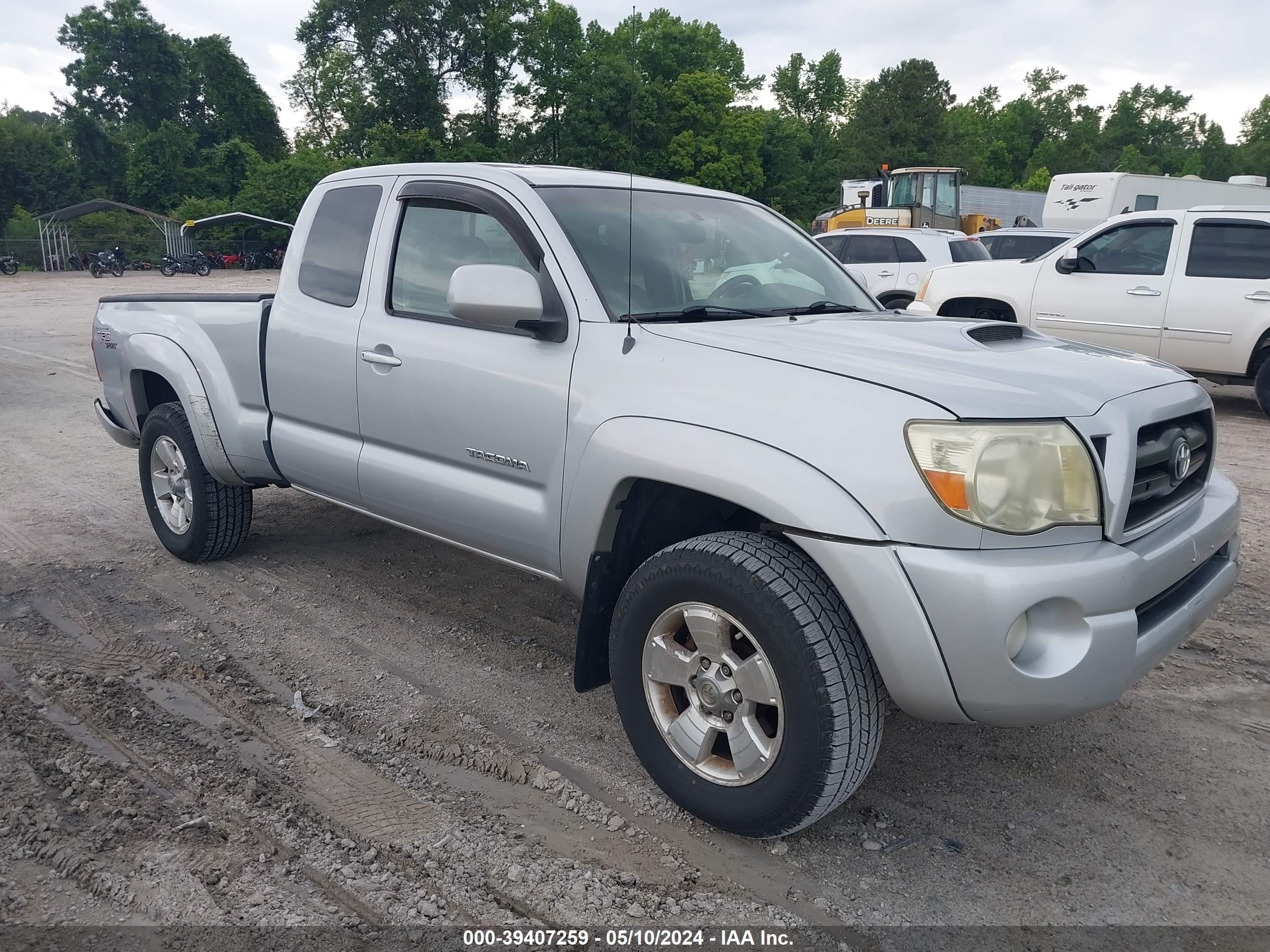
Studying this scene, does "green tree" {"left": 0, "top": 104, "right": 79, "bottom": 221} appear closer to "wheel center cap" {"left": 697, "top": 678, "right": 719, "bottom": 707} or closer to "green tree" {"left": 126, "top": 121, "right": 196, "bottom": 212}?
"green tree" {"left": 126, "top": 121, "right": 196, "bottom": 212}

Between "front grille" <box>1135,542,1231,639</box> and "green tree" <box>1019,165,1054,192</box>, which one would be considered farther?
"green tree" <box>1019,165,1054,192</box>

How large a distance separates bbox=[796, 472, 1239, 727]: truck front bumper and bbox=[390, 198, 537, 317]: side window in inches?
69.5

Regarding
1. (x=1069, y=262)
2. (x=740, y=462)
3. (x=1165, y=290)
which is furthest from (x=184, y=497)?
(x=1165, y=290)

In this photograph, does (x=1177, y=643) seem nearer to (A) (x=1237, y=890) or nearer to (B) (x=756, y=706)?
(A) (x=1237, y=890)

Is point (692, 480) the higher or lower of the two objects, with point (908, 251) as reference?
lower

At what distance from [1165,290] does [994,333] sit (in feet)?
23.4

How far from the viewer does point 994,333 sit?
10.6 feet

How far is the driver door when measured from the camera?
9.23 meters

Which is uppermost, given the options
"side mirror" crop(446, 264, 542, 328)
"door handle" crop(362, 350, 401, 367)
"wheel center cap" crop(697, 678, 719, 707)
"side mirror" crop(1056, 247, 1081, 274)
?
"side mirror" crop(446, 264, 542, 328)

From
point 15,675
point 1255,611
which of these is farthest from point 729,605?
point 1255,611

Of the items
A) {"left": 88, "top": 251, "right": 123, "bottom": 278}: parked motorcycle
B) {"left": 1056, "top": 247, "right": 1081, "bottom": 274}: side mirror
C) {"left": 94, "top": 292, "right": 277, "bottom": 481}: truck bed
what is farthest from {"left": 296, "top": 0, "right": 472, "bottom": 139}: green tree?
{"left": 94, "top": 292, "right": 277, "bottom": 481}: truck bed

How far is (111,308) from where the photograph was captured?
5.37 meters

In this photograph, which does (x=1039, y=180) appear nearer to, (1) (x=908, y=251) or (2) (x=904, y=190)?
(2) (x=904, y=190)

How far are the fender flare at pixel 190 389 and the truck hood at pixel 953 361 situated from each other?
257 cm
